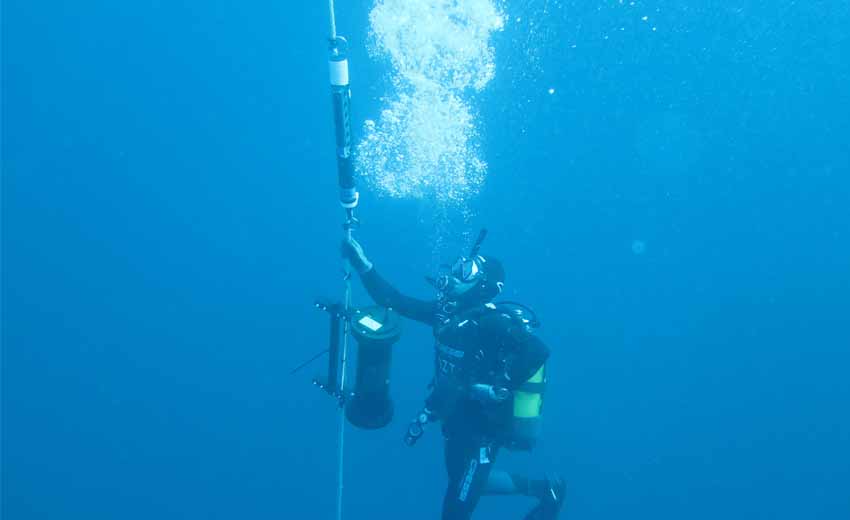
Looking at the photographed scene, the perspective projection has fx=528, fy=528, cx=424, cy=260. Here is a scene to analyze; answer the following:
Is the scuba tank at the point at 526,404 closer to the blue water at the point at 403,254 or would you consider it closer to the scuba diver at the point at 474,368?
the scuba diver at the point at 474,368

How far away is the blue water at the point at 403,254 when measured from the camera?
27.8 feet

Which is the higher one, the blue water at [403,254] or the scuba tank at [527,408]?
the blue water at [403,254]

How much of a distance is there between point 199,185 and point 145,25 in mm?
2550

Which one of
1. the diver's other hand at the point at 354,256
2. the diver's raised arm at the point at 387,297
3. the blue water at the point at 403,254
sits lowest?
the diver's raised arm at the point at 387,297

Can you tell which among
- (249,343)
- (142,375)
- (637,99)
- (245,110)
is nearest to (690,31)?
(637,99)

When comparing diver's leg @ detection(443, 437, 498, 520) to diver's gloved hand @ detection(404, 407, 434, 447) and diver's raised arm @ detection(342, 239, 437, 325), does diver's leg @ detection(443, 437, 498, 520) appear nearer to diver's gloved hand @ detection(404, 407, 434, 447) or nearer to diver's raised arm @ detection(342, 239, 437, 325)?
diver's gloved hand @ detection(404, 407, 434, 447)

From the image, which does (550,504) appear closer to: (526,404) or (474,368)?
(526,404)

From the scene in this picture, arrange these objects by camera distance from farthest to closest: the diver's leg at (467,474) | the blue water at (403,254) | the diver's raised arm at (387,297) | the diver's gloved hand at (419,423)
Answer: the blue water at (403,254) → the diver's raised arm at (387,297) → the diver's leg at (467,474) → the diver's gloved hand at (419,423)

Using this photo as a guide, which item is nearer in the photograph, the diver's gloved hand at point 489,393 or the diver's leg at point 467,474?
the diver's gloved hand at point 489,393

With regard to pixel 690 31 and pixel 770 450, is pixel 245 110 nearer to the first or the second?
pixel 690 31

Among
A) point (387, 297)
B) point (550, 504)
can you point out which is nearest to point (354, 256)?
point (387, 297)

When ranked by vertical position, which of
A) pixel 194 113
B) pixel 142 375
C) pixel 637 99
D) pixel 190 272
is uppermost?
pixel 637 99

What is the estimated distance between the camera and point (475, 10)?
8859 millimetres

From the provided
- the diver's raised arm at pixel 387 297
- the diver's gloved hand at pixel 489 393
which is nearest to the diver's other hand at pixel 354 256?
the diver's raised arm at pixel 387 297
